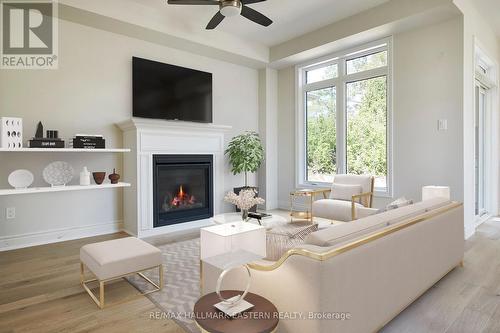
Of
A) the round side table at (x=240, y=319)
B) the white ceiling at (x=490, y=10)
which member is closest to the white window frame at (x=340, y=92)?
the white ceiling at (x=490, y=10)

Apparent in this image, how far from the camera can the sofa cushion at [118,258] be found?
2263 mm

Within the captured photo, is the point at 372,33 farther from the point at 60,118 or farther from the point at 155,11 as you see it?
the point at 60,118

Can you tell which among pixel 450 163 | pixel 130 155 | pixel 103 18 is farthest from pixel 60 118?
pixel 450 163

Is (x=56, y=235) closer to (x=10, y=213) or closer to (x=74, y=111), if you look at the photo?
(x=10, y=213)

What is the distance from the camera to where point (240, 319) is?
137cm

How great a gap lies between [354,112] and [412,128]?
3.46 feet

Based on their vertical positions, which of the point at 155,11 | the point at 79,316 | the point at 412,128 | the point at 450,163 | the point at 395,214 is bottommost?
the point at 79,316

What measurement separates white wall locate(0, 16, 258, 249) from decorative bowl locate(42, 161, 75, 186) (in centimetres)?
Result: 35

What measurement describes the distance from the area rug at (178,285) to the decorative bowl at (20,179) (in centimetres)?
168

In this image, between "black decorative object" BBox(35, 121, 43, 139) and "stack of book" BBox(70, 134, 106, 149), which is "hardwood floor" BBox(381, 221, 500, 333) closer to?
"stack of book" BBox(70, 134, 106, 149)

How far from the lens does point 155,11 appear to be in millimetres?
4352

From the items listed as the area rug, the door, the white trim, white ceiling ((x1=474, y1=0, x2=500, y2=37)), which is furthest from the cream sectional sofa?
the white trim

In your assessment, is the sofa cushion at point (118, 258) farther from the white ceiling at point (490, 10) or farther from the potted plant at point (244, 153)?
the white ceiling at point (490, 10)

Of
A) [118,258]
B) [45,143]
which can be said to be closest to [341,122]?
[118,258]
